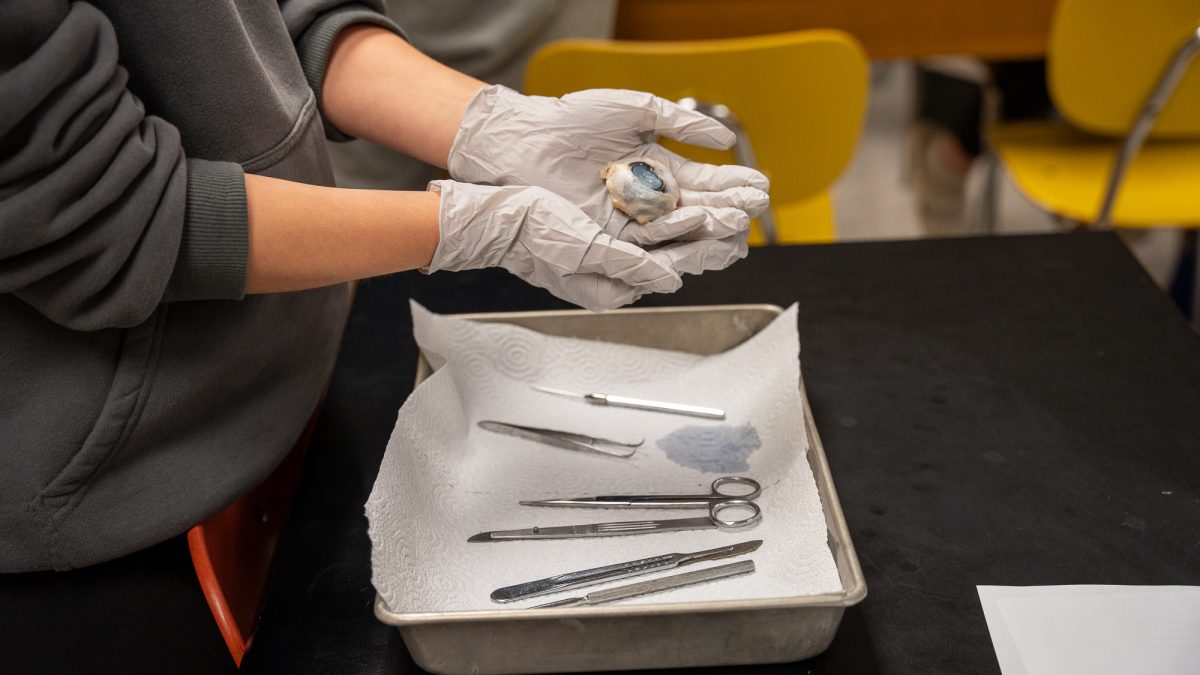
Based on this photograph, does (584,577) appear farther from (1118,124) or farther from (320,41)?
(1118,124)

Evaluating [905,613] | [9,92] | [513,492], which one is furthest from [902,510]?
[9,92]

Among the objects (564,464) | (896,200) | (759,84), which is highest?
(759,84)

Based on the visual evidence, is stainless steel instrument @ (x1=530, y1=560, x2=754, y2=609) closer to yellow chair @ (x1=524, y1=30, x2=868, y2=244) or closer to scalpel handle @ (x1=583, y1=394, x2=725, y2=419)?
scalpel handle @ (x1=583, y1=394, x2=725, y2=419)

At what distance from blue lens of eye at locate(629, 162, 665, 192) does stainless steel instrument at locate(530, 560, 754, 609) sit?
1.04 feet

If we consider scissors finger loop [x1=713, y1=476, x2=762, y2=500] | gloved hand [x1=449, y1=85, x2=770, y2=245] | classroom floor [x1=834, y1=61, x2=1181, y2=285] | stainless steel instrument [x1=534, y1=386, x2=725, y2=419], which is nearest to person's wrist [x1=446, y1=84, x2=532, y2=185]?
gloved hand [x1=449, y1=85, x2=770, y2=245]

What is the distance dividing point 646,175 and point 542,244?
0.39 ft

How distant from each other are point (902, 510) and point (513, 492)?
0.33 m

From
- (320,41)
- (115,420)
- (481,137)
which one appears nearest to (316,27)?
(320,41)

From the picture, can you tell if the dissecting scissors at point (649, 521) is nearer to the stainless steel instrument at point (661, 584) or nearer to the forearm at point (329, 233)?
the stainless steel instrument at point (661, 584)

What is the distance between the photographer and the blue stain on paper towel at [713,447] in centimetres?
87

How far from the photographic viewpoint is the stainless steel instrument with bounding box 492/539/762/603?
0.72 metres

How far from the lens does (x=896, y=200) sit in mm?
2670

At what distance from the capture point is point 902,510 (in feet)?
2.70

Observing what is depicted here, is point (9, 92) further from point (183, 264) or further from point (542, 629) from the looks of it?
point (542, 629)
